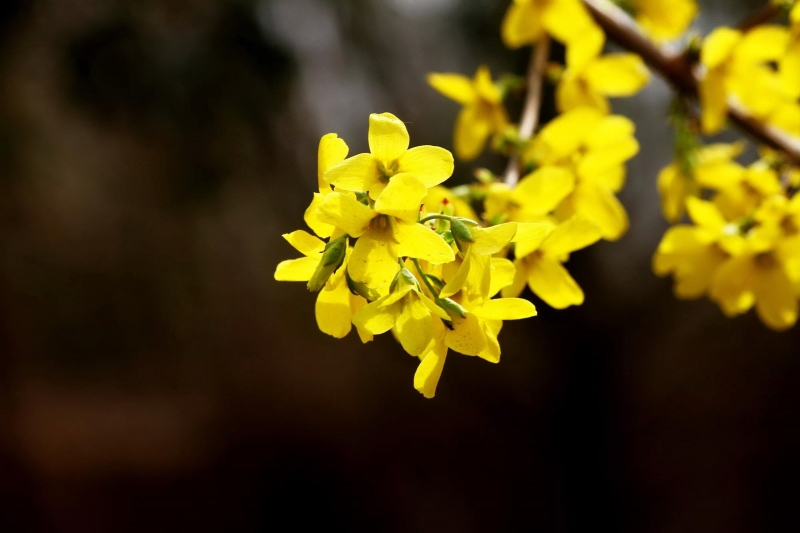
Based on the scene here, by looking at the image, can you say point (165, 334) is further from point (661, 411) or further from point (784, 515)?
point (784, 515)

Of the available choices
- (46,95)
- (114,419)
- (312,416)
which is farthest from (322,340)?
(46,95)

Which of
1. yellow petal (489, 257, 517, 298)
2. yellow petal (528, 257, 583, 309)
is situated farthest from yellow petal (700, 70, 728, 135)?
yellow petal (489, 257, 517, 298)

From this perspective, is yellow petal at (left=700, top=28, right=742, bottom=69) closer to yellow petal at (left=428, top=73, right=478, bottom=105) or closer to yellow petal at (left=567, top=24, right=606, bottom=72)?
yellow petal at (left=567, top=24, right=606, bottom=72)

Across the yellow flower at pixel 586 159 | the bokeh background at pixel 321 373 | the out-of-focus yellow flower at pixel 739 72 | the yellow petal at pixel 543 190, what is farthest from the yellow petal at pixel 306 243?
the bokeh background at pixel 321 373

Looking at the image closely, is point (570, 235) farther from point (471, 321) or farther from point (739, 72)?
point (739, 72)

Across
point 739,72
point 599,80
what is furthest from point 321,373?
point 739,72
